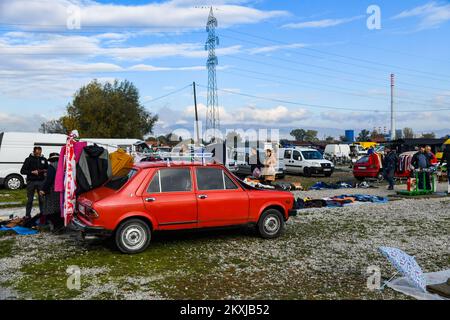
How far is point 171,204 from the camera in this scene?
7852mm

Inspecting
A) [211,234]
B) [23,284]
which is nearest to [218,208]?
[211,234]

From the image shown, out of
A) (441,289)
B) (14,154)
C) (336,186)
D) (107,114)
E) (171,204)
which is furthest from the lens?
(107,114)

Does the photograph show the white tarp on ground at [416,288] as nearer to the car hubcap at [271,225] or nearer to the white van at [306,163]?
the car hubcap at [271,225]

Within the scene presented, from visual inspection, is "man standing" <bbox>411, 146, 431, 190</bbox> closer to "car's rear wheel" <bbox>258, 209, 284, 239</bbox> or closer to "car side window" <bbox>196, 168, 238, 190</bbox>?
"car's rear wheel" <bbox>258, 209, 284, 239</bbox>

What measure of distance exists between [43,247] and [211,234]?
3.22 m

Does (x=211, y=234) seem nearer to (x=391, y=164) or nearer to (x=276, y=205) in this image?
(x=276, y=205)

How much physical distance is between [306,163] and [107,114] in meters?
28.8

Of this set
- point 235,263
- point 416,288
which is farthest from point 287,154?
point 416,288

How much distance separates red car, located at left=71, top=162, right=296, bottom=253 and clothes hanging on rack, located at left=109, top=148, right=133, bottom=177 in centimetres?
67

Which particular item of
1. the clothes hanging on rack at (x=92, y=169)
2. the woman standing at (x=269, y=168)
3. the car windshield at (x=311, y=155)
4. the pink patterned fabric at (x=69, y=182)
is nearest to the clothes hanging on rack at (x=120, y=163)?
the clothes hanging on rack at (x=92, y=169)

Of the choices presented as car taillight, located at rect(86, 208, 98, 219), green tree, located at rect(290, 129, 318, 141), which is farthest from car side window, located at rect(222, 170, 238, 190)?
green tree, located at rect(290, 129, 318, 141)

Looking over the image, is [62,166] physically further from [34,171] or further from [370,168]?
[370,168]

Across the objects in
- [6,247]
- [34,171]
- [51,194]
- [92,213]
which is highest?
[34,171]
